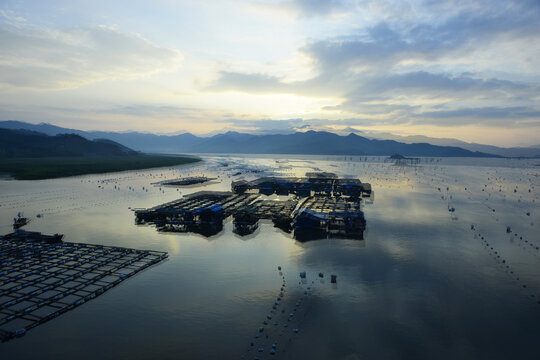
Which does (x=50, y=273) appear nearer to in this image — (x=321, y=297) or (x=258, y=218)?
(x=321, y=297)

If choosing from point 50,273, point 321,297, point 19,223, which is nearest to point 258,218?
point 321,297

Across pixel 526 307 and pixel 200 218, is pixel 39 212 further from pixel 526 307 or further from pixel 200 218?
pixel 526 307

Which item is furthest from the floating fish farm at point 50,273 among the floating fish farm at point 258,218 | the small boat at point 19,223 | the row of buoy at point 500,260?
the row of buoy at point 500,260

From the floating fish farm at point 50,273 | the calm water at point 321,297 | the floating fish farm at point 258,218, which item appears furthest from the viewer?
the floating fish farm at point 258,218

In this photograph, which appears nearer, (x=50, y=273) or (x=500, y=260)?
(x=50, y=273)

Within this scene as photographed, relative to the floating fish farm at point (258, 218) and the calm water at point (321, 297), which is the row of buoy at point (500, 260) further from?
the floating fish farm at point (258, 218)

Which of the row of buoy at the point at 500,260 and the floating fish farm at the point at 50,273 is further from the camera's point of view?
the row of buoy at the point at 500,260

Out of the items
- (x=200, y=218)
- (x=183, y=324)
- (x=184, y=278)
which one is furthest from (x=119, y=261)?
(x=200, y=218)
